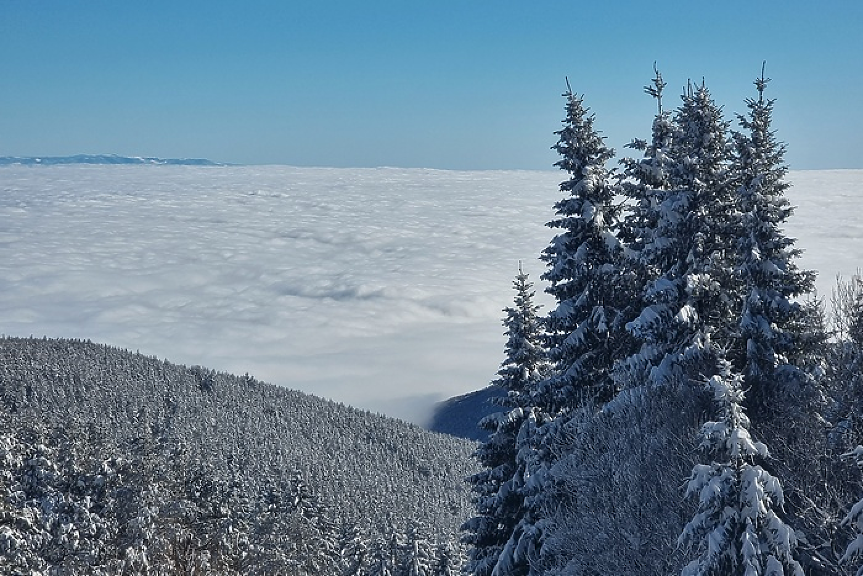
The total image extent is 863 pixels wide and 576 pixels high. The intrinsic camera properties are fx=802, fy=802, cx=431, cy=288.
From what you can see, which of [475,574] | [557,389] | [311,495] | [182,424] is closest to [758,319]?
[557,389]

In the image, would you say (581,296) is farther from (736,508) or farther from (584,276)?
(736,508)

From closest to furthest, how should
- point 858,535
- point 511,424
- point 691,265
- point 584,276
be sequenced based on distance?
point 858,535, point 691,265, point 584,276, point 511,424

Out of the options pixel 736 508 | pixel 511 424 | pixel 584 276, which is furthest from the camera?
pixel 511 424

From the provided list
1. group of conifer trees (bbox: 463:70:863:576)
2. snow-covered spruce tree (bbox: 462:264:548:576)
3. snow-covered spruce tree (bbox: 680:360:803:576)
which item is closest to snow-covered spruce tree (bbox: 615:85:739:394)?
group of conifer trees (bbox: 463:70:863:576)

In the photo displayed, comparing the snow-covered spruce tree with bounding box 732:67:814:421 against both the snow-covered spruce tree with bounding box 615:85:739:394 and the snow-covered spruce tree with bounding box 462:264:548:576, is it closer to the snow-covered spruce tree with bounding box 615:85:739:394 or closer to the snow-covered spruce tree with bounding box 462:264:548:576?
the snow-covered spruce tree with bounding box 615:85:739:394

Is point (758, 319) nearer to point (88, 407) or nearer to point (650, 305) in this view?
point (650, 305)

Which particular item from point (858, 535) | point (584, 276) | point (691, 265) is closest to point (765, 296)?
point (691, 265)

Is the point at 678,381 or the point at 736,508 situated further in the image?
the point at 678,381
